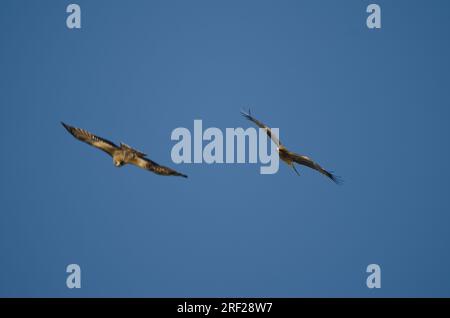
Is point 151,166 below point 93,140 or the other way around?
below

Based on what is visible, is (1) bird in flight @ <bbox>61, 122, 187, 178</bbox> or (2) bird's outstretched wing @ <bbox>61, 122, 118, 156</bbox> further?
(2) bird's outstretched wing @ <bbox>61, 122, 118, 156</bbox>

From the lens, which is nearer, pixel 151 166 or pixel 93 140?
pixel 151 166

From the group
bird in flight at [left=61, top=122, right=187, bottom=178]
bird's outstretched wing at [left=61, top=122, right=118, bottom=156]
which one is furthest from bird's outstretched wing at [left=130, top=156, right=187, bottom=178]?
bird's outstretched wing at [left=61, top=122, right=118, bottom=156]

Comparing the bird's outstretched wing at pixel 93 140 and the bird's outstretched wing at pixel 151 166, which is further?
the bird's outstretched wing at pixel 93 140

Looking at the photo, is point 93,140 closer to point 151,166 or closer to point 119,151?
point 119,151

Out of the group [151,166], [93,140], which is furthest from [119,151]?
[151,166]

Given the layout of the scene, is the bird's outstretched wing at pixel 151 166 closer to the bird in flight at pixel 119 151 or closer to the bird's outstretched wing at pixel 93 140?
the bird in flight at pixel 119 151

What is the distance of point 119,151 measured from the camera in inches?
925

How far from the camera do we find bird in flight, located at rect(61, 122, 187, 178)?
74.5ft

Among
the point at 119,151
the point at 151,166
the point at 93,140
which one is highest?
the point at 93,140

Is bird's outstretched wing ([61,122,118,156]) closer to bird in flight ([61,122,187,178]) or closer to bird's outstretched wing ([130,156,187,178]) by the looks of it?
bird in flight ([61,122,187,178])

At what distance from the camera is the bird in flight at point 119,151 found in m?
22.7

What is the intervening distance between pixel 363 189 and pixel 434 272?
24679 mm

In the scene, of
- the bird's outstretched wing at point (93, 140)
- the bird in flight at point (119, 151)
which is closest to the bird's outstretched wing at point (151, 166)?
the bird in flight at point (119, 151)
